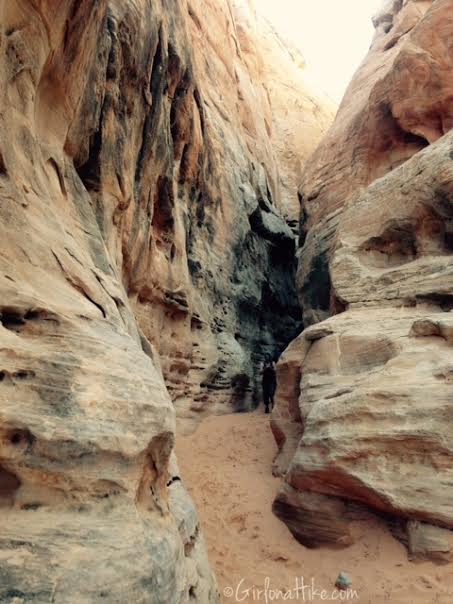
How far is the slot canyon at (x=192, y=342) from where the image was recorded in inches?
137

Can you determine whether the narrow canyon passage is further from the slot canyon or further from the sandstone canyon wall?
the sandstone canyon wall

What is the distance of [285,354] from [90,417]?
653cm

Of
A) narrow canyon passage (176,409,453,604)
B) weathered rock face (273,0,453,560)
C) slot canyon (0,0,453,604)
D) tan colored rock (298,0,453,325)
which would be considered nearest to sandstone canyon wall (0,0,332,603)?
slot canyon (0,0,453,604)

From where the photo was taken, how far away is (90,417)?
3.62m

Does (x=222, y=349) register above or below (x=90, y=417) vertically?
above

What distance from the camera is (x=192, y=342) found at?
1326 cm

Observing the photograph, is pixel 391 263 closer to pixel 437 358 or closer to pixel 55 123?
pixel 437 358

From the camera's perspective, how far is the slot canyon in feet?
11.4

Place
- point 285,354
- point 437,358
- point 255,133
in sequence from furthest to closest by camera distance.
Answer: point 255,133 → point 285,354 → point 437,358

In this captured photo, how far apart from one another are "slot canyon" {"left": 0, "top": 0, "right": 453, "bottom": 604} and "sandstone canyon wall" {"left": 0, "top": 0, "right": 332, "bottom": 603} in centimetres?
2

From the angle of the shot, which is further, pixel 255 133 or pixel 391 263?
pixel 255 133

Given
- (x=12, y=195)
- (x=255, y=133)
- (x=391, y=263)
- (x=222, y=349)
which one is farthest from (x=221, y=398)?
(x=255, y=133)

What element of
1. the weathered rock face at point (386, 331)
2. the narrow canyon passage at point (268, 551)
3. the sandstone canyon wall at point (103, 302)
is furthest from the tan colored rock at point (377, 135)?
the narrow canyon passage at point (268, 551)

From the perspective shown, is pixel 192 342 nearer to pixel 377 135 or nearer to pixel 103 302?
pixel 103 302
